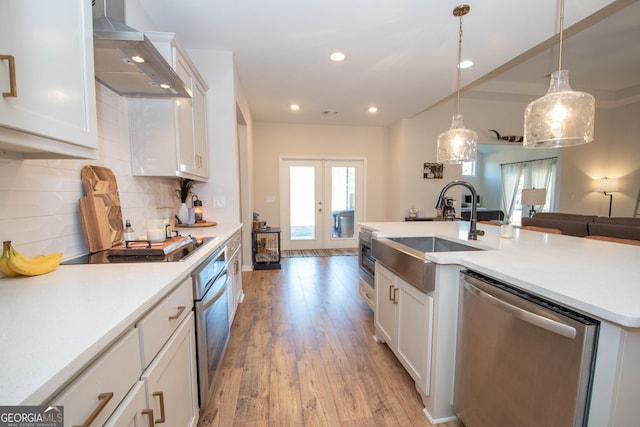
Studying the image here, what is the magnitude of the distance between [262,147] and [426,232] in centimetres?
405

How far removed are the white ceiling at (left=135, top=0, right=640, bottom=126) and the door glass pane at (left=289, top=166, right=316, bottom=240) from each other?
1.54 meters

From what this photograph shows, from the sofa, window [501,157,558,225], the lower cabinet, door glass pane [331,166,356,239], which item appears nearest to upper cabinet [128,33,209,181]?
the lower cabinet

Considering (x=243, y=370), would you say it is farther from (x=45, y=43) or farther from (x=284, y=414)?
(x=45, y=43)

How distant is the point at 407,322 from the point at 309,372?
2.53 ft

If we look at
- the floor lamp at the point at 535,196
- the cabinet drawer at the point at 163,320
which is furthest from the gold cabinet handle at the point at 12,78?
the floor lamp at the point at 535,196

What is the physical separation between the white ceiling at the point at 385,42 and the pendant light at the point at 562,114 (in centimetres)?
81

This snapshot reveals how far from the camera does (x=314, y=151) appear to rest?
5453 millimetres

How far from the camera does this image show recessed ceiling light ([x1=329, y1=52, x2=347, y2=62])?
271 cm

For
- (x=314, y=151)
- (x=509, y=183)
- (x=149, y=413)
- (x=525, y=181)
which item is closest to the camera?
(x=149, y=413)

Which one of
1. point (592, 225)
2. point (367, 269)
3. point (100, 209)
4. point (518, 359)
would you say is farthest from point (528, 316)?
point (592, 225)

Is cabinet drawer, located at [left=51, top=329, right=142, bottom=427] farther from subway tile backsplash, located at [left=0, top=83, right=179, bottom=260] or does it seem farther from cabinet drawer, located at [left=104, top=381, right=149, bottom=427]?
subway tile backsplash, located at [left=0, top=83, right=179, bottom=260]

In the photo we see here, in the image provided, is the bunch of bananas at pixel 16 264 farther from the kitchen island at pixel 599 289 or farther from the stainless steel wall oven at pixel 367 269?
the stainless steel wall oven at pixel 367 269

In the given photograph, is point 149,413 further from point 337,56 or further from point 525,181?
point 525,181

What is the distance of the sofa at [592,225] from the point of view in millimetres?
2859
